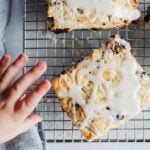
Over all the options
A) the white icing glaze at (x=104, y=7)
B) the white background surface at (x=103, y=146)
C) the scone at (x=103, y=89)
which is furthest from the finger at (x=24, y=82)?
the white background surface at (x=103, y=146)

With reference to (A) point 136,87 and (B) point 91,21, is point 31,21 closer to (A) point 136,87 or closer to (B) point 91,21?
(B) point 91,21

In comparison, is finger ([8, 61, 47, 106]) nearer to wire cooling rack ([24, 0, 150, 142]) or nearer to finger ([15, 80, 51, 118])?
finger ([15, 80, 51, 118])

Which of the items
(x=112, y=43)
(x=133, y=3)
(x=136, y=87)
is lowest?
(x=136, y=87)

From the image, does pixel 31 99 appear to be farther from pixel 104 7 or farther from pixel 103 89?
pixel 104 7

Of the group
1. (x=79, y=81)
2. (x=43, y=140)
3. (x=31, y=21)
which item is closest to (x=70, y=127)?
(x=43, y=140)

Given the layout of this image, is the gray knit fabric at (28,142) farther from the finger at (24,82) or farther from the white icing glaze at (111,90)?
the finger at (24,82)

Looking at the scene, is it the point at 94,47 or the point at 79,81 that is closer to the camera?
the point at 79,81

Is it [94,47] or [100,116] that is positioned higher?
[94,47]
